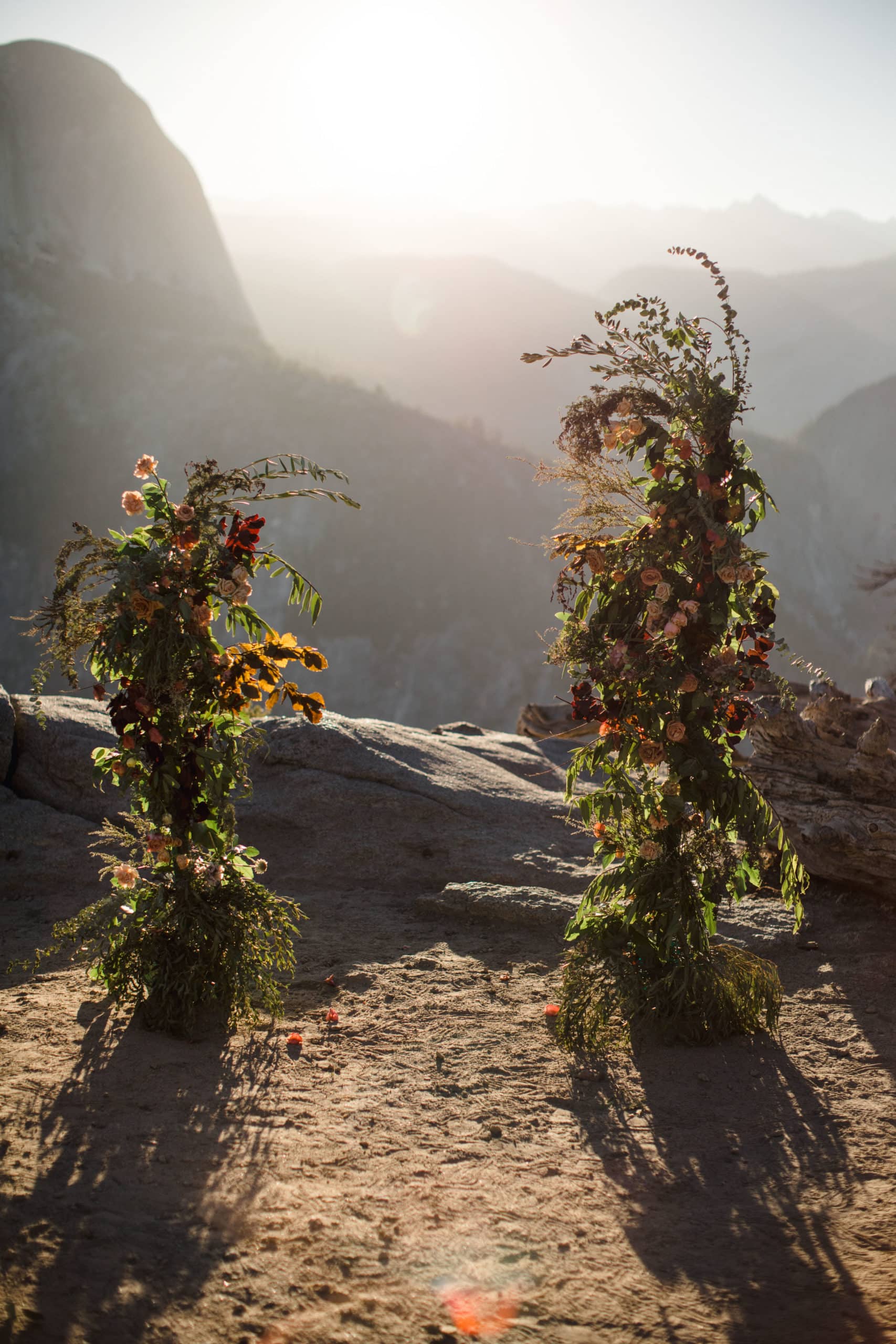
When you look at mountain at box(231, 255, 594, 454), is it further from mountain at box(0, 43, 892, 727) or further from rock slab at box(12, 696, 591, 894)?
rock slab at box(12, 696, 591, 894)

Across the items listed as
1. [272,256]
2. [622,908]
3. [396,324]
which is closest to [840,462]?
[396,324]

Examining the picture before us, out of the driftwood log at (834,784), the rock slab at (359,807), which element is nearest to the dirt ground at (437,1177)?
the driftwood log at (834,784)

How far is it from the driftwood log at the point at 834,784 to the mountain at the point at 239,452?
2456 centimetres

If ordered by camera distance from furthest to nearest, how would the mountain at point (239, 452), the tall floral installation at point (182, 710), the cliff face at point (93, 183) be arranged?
the cliff face at point (93, 183), the mountain at point (239, 452), the tall floral installation at point (182, 710)

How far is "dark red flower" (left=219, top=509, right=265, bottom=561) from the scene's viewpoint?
15.2ft

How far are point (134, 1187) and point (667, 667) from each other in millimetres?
Result: 3449

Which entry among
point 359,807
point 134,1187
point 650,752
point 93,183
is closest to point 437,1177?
point 134,1187

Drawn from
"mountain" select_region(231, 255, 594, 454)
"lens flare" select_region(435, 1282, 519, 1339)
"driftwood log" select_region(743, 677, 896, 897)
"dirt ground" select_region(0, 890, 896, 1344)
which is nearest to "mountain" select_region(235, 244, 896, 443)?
"mountain" select_region(231, 255, 594, 454)

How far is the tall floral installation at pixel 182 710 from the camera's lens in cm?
450

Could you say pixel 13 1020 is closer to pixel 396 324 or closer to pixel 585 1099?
pixel 585 1099

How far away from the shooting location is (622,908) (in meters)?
5.09

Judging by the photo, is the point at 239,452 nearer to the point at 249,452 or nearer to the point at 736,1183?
the point at 249,452

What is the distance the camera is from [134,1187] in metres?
3.45

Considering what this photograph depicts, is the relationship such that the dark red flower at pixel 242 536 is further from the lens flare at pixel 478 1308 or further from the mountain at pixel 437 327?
the mountain at pixel 437 327
